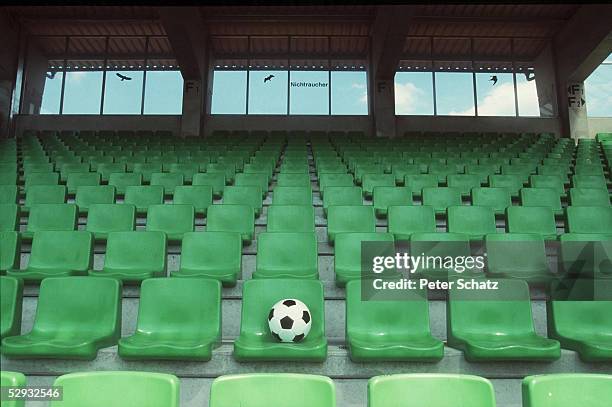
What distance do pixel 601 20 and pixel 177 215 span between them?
9167 mm

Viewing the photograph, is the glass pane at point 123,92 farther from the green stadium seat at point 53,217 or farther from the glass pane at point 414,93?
the green stadium seat at point 53,217

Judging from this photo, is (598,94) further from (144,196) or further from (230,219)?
(144,196)

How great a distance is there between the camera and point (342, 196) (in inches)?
192

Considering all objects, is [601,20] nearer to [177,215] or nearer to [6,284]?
[177,215]

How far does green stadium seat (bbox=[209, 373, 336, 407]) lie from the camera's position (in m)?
1.53

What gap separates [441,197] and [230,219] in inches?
86.4

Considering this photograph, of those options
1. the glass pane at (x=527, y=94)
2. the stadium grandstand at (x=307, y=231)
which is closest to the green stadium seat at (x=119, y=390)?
the stadium grandstand at (x=307, y=231)

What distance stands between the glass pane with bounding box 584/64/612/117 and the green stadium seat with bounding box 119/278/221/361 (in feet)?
37.2

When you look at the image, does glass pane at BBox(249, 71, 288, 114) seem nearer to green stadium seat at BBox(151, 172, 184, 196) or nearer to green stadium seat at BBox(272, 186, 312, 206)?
green stadium seat at BBox(151, 172, 184, 196)

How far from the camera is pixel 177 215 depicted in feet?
13.5

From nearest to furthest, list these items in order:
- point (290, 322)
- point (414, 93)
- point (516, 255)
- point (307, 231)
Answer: point (290, 322) → point (516, 255) → point (307, 231) → point (414, 93)

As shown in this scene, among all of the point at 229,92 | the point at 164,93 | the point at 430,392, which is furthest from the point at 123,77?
the point at 430,392

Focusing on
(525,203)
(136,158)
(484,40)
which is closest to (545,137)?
(484,40)

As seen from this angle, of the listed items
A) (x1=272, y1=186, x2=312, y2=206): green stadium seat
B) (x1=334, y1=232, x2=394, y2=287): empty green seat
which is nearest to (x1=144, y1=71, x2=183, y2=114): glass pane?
(x1=272, y1=186, x2=312, y2=206): green stadium seat
